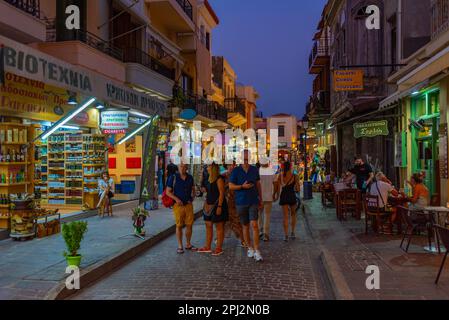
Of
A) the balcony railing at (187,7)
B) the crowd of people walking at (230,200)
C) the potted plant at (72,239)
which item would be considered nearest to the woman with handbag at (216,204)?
the crowd of people walking at (230,200)

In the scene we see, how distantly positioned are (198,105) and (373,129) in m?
13.3

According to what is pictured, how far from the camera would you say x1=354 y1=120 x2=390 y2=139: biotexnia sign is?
14.0 meters

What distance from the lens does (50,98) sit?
38.5ft

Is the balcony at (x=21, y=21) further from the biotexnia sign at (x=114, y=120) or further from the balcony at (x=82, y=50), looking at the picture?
the biotexnia sign at (x=114, y=120)

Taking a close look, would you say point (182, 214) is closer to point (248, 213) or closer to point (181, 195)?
point (181, 195)

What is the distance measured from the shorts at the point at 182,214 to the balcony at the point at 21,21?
6135 mm

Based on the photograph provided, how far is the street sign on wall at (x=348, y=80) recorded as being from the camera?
51.0 ft

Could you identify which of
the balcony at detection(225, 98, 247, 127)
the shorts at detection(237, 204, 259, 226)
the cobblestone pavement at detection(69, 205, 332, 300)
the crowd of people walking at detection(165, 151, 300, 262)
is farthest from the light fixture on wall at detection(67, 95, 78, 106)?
the balcony at detection(225, 98, 247, 127)

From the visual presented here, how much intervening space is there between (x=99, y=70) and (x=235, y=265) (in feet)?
28.7

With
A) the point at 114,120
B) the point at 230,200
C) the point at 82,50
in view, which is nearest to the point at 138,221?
the point at 230,200

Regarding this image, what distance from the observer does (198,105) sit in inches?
1017

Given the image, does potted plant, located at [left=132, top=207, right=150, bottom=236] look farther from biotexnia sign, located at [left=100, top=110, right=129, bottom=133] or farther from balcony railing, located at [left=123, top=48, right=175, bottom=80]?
balcony railing, located at [left=123, top=48, right=175, bottom=80]

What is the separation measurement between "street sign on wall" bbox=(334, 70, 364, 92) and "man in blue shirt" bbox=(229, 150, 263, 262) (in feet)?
29.0

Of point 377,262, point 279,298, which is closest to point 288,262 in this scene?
point 377,262
